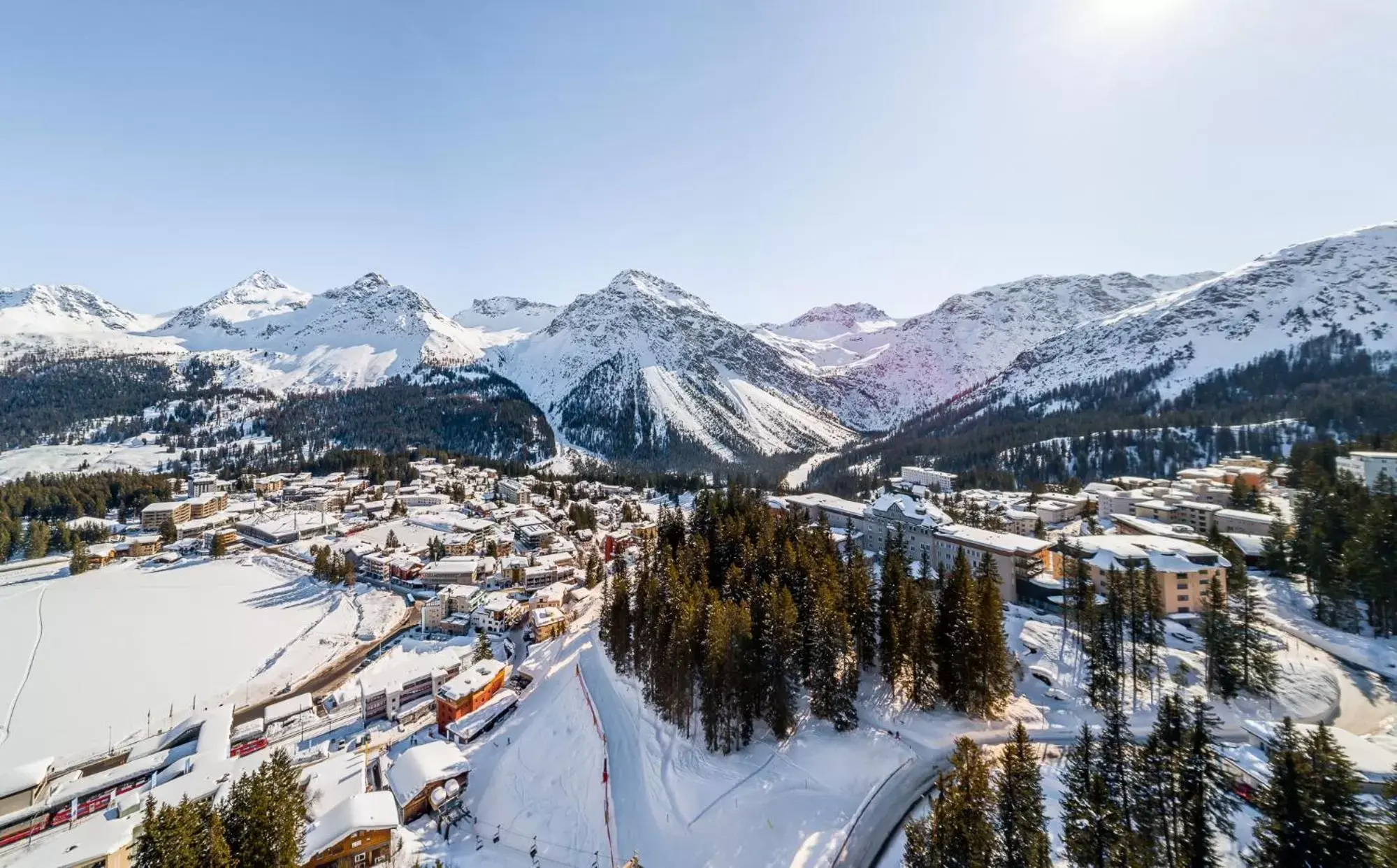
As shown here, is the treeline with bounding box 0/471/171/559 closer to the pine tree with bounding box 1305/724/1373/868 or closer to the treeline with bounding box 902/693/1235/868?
the treeline with bounding box 902/693/1235/868

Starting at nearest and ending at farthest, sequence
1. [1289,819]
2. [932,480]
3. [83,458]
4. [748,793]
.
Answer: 1. [1289,819]
2. [748,793]
3. [932,480]
4. [83,458]

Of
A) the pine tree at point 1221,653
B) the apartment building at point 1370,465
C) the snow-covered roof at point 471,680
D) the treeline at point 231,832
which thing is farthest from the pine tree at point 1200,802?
the apartment building at point 1370,465

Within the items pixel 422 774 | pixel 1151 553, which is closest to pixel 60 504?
pixel 422 774

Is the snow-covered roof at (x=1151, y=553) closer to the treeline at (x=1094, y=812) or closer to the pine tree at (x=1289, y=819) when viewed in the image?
the treeline at (x=1094, y=812)

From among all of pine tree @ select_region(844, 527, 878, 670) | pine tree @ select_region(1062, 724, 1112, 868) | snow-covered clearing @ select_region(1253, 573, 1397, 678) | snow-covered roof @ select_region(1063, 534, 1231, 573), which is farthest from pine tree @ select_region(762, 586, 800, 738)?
snow-covered clearing @ select_region(1253, 573, 1397, 678)

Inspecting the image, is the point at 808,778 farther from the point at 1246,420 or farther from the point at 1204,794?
A: the point at 1246,420

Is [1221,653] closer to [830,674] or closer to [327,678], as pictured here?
[830,674]
